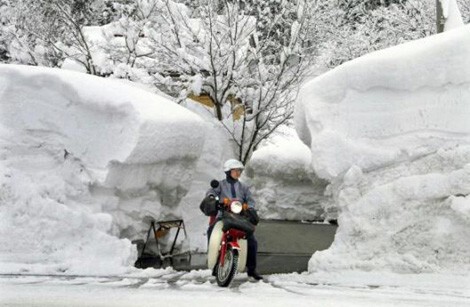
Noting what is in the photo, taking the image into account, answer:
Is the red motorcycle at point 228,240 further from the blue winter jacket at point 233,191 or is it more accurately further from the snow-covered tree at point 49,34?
the snow-covered tree at point 49,34

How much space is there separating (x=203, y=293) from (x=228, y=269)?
57cm

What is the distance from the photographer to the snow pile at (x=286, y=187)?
17.2 metres

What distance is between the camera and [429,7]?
71.6ft

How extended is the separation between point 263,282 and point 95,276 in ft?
6.64

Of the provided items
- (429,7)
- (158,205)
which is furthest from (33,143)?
(429,7)

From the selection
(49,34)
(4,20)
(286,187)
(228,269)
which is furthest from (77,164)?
(4,20)

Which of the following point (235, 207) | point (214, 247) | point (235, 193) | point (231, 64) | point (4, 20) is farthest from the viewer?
point (4, 20)

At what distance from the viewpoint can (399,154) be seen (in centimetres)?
702

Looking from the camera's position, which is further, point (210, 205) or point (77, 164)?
point (77, 164)

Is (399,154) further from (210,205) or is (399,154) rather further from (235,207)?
(210,205)

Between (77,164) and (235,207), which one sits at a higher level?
(77,164)

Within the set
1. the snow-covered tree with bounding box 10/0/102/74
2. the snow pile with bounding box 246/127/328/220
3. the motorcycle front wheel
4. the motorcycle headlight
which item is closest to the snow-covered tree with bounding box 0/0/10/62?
the snow-covered tree with bounding box 10/0/102/74

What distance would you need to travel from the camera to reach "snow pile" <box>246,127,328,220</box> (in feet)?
56.4

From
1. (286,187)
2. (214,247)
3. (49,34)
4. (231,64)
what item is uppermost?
(49,34)
